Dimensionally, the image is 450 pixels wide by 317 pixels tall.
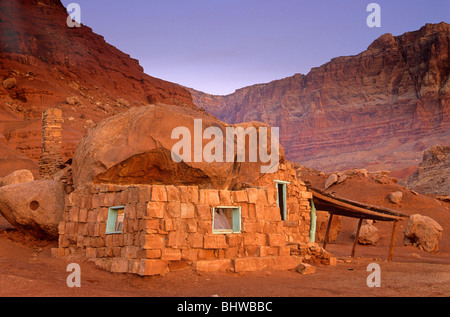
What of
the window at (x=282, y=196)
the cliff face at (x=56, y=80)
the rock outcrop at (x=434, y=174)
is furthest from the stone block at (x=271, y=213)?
the rock outcrop at (x=434, y=174)

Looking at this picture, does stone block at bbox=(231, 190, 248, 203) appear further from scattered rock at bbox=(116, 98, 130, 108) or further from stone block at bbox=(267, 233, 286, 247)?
scattered rock at bbox=(116, 98, 130, 108)

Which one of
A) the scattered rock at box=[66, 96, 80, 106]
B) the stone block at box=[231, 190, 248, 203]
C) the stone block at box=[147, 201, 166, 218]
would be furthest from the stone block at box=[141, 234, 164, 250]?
the scattered rock at box=[66, 96, 80, 106]

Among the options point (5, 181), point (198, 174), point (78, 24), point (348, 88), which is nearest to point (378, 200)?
point (198, 174)

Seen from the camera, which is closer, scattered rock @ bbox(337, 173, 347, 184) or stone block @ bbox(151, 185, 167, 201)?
stone block @ bbox(151, 185, 167, 201)

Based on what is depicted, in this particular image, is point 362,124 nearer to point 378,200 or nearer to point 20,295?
point 378,200

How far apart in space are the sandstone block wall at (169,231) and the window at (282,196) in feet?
12.0

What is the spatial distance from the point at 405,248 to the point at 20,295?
19592 mm

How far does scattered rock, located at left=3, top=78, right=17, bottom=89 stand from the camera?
46.0 meters

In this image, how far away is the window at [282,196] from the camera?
46.8 feet

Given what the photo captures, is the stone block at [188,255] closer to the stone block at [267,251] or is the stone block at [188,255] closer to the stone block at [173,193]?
the stone block at [173,193]

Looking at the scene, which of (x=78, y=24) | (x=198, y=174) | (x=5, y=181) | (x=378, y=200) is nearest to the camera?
(x=198, y=174)

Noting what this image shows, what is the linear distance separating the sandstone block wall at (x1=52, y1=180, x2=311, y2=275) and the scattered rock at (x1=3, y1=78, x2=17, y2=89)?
41135 mm

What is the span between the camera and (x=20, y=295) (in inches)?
247

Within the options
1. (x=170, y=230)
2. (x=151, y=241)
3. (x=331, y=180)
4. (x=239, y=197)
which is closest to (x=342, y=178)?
(x=331, y=180)
